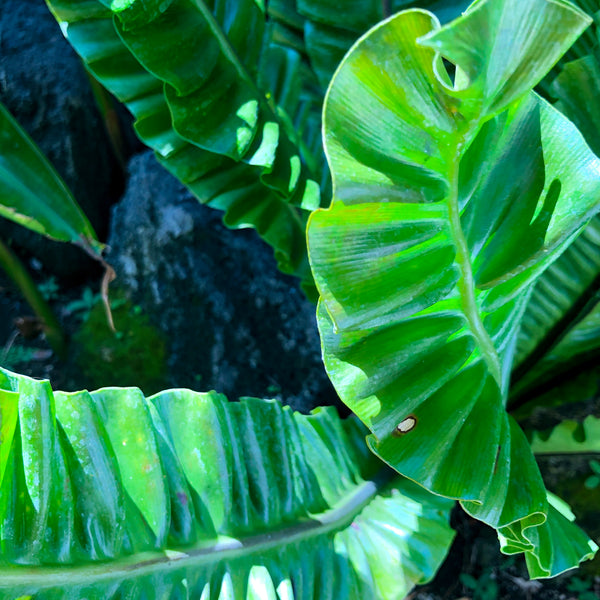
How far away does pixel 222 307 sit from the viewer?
1274 millimetres

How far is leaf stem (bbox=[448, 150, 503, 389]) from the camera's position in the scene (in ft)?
1.47

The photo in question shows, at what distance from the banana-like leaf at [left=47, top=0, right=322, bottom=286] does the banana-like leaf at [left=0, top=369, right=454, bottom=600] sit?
314mm

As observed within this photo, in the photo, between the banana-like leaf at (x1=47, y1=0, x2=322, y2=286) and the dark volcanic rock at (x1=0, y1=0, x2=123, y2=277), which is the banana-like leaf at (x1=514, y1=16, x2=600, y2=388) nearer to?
the banana-like leaf at (x1=47, y1=0, x2=322, y2=286)

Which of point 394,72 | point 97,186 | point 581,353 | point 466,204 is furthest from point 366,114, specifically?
point 97,186

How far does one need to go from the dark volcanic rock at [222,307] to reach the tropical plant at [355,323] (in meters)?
0.36

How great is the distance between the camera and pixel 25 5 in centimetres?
149

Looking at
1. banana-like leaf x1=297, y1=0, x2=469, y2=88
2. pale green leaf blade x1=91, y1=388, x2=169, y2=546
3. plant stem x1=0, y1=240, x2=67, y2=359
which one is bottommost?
plant stem x1=0, y1=240, x2=67, y2=359

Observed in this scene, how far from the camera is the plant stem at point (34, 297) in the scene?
1.20 meters

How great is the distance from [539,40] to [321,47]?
0.59 meters

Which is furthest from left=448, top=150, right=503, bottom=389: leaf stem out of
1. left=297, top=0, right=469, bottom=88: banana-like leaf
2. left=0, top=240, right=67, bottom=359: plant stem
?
left=0, top=240, right=67, bottom=359: plant stem

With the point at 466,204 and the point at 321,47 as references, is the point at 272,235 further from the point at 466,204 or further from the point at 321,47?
the point at 466,204

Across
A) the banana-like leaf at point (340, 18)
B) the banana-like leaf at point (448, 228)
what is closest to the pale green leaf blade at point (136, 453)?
the banana-like leaf at point (448, 228)

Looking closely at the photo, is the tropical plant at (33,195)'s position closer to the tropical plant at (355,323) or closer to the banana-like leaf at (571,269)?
the tropical plant at (355,323)

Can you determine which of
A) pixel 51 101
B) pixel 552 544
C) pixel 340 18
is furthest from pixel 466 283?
pixel 51 101
